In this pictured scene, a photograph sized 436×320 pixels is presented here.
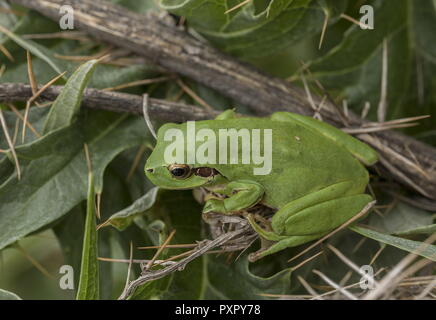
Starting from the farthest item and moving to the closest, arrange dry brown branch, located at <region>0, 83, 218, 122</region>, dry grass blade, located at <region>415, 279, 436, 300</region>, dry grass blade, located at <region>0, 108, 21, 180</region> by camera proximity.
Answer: dry brown branch, located at <region>0, 83, 218, 122</region> < dry grass blade, located at <region>0, 108, 21, 180</region> < dry grass blade, located at <region>415, 279, 436, 300</region>

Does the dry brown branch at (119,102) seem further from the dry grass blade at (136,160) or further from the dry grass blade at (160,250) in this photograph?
the dry grass blade at (160,250)

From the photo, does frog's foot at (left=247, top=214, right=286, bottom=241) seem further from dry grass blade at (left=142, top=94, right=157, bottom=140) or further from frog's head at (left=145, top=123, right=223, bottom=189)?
dry grass blade at (left=142, top=94, right=157, bottom=140)

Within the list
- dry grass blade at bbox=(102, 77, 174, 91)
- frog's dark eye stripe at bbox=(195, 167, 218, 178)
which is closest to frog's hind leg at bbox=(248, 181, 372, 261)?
frog's dark eye stripe at bbox=(195, 167, 218, 178)

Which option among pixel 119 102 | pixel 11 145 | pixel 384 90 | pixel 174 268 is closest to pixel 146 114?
pixel 119 102
